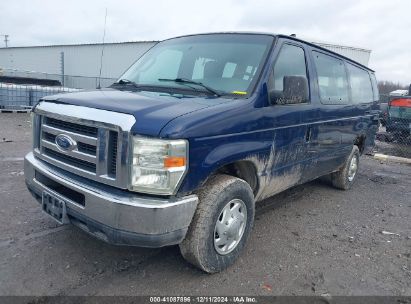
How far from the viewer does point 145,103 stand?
2.90 metres

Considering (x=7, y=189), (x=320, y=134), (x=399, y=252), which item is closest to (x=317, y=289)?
(x=399, y=252)

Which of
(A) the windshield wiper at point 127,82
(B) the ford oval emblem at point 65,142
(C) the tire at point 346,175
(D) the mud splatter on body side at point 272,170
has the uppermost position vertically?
(A) the windshield wiper at point 127,82

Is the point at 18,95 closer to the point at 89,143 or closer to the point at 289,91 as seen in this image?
the point at 89,143

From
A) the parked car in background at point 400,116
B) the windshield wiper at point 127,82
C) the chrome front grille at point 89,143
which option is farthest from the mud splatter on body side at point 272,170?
the parked car in background at point 400,116

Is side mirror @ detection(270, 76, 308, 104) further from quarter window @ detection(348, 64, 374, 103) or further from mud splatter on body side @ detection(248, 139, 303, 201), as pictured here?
quarter window @ detection(348, 64, 374, 103)

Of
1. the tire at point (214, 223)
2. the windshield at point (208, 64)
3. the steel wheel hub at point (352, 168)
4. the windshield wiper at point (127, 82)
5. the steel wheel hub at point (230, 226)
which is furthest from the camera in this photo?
the steel wheel hub at point (352, 168)

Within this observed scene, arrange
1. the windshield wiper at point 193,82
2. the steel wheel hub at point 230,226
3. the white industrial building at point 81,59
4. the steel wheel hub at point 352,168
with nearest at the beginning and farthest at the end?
1. the steel wheel hub at point 230,226
2. the windshield wiper at point 193,82
3. the steel wheel hub at point 352,168
4. the white industrial building at point 81,59

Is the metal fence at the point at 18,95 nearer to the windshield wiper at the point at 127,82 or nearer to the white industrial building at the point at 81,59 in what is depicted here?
the white industrial building at the point at 81,59

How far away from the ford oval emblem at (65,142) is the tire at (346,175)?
4.48 metres

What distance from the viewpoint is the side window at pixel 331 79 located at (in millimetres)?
4562

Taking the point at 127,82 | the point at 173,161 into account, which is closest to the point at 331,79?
the point at 127,82

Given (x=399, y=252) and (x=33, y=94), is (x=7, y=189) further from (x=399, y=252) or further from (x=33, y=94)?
(x=33, y=94)

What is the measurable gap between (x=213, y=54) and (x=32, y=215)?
9.08 ft

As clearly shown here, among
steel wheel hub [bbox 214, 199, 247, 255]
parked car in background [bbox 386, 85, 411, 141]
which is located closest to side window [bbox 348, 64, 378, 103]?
steel wheel hub [bbox 214, 199, 247, 255]
